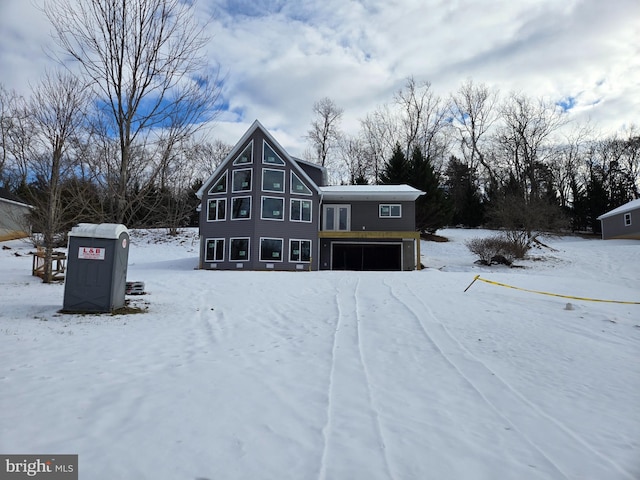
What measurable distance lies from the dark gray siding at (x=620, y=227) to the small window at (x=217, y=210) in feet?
113

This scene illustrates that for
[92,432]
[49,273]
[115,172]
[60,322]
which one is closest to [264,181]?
[49,273]

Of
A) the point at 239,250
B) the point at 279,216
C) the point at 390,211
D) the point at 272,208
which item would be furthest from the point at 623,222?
the point at 239,250

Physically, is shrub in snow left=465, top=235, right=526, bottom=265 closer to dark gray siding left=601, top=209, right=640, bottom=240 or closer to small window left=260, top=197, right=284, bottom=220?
small window left=260, top=197, right=284, bottom=220

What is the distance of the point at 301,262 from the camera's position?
21938 mm

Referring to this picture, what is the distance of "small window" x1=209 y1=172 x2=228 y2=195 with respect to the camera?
72.9ft

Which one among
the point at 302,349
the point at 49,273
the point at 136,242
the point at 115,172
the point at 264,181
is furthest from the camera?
the point at 136,242

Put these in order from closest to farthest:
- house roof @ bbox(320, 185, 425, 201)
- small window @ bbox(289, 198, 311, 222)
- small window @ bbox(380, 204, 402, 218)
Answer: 1. small window @ bbox(289, 198, 311, 222)
2. house roof @ bbox(320, 185, 425, 201)
3. small window @ bbox(380, 204, 402, 218)

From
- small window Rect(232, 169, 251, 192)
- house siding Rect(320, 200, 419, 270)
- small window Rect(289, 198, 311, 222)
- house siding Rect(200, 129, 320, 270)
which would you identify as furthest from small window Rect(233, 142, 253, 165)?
house siding Rect(320, 200, 419, 270)

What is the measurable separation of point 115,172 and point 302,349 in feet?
17.3

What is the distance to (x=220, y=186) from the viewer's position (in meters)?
22.4

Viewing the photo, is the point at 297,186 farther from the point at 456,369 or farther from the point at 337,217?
the point at 456,369

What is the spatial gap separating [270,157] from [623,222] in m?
32.8

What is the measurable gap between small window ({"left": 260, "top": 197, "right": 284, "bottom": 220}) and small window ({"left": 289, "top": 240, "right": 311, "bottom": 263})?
67.9 inches

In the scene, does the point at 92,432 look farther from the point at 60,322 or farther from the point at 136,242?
the point at 136,242
